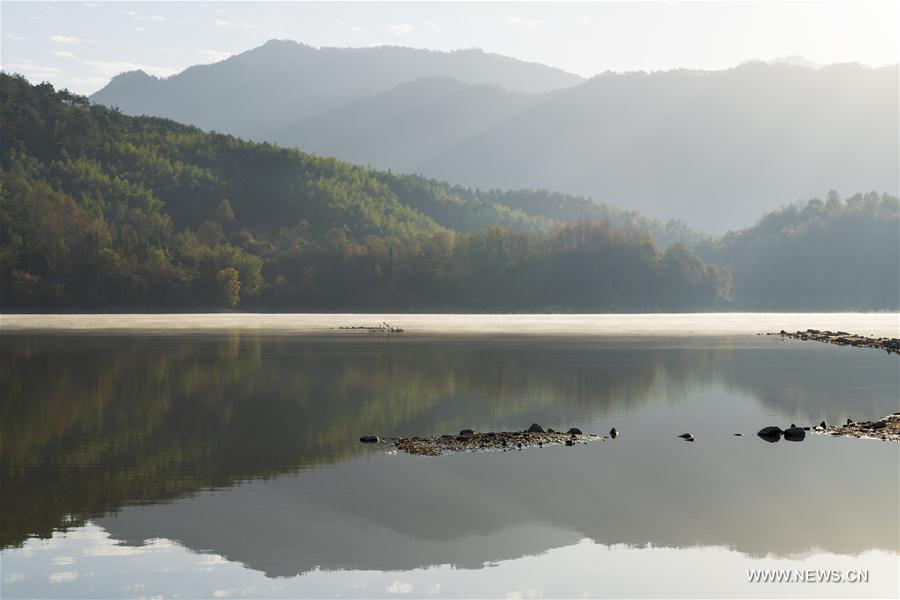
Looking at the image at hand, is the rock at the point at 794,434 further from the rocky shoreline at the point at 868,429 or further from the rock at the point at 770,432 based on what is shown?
the rocky shoreline at the point at 868,429

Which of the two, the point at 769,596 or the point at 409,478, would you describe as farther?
the point at 409,478

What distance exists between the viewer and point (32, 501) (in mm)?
22844

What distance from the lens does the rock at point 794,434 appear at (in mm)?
33375

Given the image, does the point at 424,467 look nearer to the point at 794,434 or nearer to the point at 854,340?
the point at 794,434

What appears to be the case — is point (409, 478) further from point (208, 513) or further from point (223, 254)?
point (223, 254)

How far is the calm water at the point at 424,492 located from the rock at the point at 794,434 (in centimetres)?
38

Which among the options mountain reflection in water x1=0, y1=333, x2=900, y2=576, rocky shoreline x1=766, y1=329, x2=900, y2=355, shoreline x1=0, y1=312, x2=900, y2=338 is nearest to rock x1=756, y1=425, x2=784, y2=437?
mountain reflection in water x1=0, y1=333, x2=900, y2=576

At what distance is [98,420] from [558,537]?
2005 centimetres

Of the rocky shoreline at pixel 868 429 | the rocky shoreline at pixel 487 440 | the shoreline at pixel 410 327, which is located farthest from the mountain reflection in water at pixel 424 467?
the shoreline at pixel 410 327

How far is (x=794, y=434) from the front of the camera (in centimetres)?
3353

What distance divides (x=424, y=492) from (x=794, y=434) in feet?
46.2

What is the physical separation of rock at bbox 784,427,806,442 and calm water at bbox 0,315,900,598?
15.1 inches

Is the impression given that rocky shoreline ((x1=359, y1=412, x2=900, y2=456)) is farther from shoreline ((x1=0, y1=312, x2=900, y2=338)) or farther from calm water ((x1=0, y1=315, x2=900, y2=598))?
shoreline ((x1=0, y1=312, x2=900, y2=338))

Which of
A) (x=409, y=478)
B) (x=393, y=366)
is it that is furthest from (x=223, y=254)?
(x=409, y=478)
